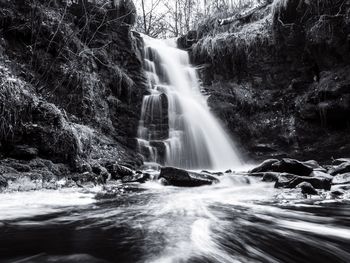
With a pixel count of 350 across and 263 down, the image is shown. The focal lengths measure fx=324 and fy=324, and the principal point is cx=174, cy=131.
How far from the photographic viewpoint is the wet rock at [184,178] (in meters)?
6.82

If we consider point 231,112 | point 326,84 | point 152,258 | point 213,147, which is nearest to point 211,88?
point 231,112

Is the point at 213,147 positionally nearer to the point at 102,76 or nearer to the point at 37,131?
the point at 102,76

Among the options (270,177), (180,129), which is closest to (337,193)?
(270,177)

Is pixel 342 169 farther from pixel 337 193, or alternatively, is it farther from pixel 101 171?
pixel 101 171

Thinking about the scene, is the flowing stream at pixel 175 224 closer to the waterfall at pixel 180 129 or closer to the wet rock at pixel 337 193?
the wet rock at pixel 337 193

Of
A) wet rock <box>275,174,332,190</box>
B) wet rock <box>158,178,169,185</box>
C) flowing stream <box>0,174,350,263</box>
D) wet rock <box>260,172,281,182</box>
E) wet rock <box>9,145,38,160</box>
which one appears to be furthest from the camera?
wet rock <box>260,172,281,182</box>

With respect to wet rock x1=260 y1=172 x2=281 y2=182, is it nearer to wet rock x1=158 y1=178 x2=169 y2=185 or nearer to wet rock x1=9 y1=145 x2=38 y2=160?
wet rock x1=158 y1=178 x2=169 y2=185

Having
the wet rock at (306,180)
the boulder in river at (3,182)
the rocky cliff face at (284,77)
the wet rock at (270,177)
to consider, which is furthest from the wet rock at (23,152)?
the rocky cliff face at (284,77)

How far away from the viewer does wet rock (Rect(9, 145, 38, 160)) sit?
552 centimetres

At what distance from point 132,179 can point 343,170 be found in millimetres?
4572

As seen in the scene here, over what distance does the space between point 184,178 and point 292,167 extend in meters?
2.48

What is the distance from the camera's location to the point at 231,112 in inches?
487

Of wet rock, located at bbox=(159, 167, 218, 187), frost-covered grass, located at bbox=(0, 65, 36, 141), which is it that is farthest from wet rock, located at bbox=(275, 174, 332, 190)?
frost-covered grass, located at bbox=(0, 65, 36, 141)

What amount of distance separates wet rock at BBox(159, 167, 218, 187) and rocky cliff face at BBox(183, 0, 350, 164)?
5.04 meters
